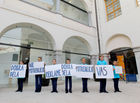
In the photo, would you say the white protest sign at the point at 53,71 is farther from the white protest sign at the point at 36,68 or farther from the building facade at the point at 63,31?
the building facade at the point at 63,31

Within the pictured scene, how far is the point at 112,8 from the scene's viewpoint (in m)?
10.1

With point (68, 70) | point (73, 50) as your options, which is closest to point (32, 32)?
point (73, 50)

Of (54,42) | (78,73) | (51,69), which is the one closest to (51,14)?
(54,42)

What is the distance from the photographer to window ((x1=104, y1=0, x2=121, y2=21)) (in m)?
9.61

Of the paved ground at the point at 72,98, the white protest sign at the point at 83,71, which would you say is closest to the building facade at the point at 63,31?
the white protest sign at the point at 83,71

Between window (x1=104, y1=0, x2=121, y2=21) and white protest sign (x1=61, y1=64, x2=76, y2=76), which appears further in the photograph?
window (x1=104, y1=0, x2=121, y2=21)

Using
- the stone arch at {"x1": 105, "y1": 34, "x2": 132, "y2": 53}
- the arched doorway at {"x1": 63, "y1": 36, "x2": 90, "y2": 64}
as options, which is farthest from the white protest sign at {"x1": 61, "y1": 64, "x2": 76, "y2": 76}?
the arched doorway at {"x1": 63, "y1": 36, "x2": 90, "y2": 64}

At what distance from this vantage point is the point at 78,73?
4262mm

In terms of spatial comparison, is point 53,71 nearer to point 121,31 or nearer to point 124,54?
point 121,31

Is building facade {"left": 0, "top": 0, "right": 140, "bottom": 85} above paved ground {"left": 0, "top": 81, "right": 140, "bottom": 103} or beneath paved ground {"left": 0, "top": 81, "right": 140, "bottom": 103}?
above

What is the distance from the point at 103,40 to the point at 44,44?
6.09m

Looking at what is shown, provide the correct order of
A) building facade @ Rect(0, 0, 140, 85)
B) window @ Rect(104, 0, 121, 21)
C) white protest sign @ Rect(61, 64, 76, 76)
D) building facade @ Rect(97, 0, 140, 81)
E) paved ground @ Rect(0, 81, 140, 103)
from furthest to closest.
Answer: window @ Rect(104, 0, 121, 21) < building facade @ Rect(97, 0, 140, 81) < building facade @ Rect(0, 0, 140, 85) < white protest sign @ Rect(61, 64, 76, 76) < paved ground @ Rect(0, 81, 140, 103)

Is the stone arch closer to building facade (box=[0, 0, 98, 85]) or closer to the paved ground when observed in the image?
building facade (box=[0, 0, 98, 85])

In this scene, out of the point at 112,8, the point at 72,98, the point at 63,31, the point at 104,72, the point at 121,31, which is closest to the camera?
the point at 72,98
